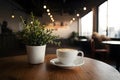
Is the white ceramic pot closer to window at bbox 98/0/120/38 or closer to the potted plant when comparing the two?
the potted plant

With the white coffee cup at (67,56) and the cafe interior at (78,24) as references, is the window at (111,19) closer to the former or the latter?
the cafe interior at (78,24)

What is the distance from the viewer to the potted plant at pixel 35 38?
1.45m

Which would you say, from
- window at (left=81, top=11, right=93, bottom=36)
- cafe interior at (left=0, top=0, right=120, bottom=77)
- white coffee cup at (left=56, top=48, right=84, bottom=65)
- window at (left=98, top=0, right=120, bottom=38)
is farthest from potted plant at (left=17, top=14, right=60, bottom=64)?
window at (left=81, top=11, right=93, bottom=36)

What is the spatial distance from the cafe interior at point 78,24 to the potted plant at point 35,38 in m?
4.05

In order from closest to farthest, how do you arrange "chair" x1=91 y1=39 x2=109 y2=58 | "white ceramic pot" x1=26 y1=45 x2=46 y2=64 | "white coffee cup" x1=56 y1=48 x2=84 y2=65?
"white coffee cup" x1=56 y1=48 x2=84 y2=65 → "white ceramic pot" x1=26 y1=45 x2=46 y2=64 → "chair" x1=91 y1=39 x2=109 y2=58

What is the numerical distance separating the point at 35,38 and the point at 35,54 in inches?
5.5

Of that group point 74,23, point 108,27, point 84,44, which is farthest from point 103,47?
point 74,23

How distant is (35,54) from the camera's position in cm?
146

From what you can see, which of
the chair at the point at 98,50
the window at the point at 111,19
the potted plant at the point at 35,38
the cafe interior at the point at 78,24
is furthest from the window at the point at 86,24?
the potted plant at the point at 35,38

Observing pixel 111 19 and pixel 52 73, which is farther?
pixel 111 19

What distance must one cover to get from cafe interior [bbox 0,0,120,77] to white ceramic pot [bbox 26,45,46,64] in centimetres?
407

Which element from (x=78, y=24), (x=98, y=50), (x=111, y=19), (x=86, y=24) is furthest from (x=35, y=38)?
(x=78, y=24)

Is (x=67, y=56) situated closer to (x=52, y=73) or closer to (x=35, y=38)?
(x=52, y=73)

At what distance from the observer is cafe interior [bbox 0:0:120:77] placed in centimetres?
753
